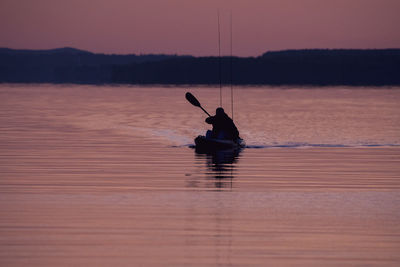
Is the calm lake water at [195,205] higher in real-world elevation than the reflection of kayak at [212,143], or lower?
lower

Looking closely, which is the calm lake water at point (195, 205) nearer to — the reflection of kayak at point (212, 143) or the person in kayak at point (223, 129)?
the reflection of kayak at point (212, 143)

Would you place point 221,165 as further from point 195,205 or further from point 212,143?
point 195,205

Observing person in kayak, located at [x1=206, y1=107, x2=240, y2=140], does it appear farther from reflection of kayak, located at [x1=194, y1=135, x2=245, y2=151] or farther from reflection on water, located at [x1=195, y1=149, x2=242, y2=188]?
reflection on water, located at [x1=195, y1=149, x2=242, y2=188]

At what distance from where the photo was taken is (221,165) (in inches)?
908

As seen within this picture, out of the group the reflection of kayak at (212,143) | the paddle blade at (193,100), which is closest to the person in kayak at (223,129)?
the reflection of kayak at (212,143)

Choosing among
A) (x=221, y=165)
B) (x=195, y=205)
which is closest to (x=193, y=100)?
(x=221, y=165)

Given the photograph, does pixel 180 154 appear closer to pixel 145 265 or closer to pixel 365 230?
pixel 365 230

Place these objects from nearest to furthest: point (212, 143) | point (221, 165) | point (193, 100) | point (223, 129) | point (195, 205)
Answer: point (195, 205)
point (221, 165)
point (212, 143)
point (223, 129)
point (193, 100)

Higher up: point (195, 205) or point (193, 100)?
point (193, 100)

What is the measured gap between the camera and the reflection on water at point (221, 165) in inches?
758

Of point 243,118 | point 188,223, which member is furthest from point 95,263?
Answer: point 243,118

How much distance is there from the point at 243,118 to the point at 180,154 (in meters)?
26.3

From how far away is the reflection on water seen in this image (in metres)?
19.3

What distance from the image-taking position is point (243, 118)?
52.6 m
